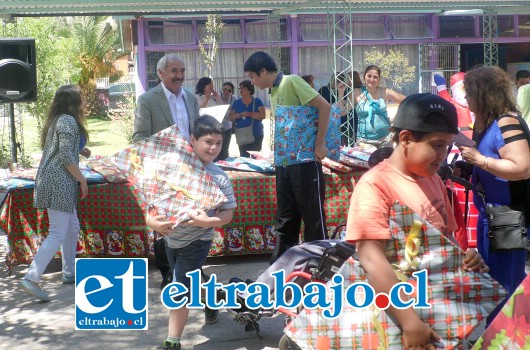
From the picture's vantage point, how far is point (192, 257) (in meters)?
4.28

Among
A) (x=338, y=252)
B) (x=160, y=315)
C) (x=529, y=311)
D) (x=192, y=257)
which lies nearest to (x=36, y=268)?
(x=160, y=315)

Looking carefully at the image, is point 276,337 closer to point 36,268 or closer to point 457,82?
point 36,268

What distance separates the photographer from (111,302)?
15.8ft

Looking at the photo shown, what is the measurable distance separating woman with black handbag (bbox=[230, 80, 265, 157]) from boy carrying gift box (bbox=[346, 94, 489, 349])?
7.78 meters

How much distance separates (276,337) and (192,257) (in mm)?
866

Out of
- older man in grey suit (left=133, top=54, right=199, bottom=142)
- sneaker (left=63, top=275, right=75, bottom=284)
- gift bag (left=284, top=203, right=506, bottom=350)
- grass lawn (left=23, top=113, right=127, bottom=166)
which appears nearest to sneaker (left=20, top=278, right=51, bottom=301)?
sneaker (left=63, top=275, right=75, bottom=284)

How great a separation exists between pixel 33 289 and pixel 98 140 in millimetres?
15613

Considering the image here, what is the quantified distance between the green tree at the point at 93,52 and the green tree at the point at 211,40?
8.14 metres

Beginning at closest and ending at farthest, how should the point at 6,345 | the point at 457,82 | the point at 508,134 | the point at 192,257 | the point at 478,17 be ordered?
the point at 508,134 < the point at 192,257 < the point at 6,345 < the point at 457,82 < the point at 478,17

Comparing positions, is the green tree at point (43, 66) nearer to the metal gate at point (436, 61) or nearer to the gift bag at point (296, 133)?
the metal gate at point (436, 61)

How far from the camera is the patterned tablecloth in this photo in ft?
20.8

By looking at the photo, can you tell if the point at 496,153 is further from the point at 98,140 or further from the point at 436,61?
the point at 436,61

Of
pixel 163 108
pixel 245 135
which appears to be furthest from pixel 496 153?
pixel 245 135

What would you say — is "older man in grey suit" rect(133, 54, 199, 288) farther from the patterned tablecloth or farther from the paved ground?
the patterned tablecloth
